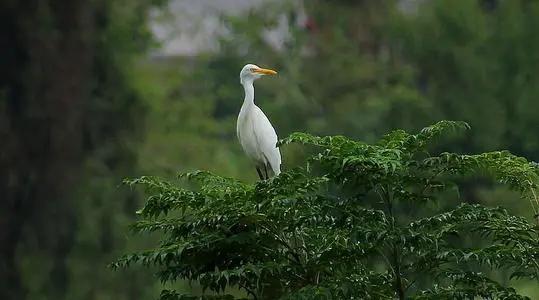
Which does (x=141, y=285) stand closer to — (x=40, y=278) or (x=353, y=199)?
(x=40, y=278)

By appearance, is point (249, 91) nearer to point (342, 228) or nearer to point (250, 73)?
point (250, 73)

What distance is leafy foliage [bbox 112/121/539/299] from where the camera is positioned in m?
3.40

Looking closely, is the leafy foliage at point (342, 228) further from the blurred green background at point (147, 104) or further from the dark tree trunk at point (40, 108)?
the dark tree trunk at point (40, 108)

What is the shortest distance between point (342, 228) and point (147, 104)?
8.37m

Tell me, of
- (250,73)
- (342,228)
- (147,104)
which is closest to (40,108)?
(147,104)

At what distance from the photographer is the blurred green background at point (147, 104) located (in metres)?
11.0

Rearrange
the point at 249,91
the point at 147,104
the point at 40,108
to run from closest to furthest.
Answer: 1. the point at 249,91
2. the point at 40,108
3. the point at 147,104

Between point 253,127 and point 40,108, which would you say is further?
point 40,108

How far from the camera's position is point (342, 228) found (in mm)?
3492

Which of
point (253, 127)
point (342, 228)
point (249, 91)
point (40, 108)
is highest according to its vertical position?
point (40, 108)

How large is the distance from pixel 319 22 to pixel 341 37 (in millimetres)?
374

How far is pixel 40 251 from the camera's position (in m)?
11.1

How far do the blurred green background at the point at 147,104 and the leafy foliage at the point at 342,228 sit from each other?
22.5 ft

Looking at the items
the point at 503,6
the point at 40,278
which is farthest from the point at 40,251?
the point at 503,6
